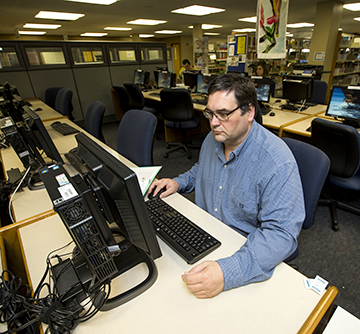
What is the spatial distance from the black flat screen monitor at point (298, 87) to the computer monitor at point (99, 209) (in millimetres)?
2897

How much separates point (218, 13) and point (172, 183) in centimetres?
703

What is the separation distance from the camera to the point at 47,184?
575 millimetres

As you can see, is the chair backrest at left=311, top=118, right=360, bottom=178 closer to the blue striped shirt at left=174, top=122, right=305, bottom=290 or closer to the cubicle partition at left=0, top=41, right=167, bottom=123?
the blue striped shirt at left=174, top=122, right=305, bottom=290

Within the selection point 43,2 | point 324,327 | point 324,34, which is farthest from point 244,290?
point 324,34

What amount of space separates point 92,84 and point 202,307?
5049 mm

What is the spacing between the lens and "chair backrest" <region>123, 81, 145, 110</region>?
3681 mm

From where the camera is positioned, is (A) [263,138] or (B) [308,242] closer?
(A) [263,138]

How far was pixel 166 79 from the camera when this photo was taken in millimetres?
4500

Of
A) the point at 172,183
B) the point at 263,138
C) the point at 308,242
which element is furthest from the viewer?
the point at 308,242

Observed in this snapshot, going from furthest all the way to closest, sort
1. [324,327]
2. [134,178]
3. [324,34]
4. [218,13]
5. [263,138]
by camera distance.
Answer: [218,13] → [324,34] → [263,138] → [324,327] → [134,178]

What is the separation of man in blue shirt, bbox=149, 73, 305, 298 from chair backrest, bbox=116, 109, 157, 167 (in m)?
0.50

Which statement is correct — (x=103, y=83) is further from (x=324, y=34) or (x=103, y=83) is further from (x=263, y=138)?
(x=324, y=34)

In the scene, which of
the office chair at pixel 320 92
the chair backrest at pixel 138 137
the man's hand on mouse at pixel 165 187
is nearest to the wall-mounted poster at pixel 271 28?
the office chair at pixel 320 92

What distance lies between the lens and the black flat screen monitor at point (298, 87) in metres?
2.75
